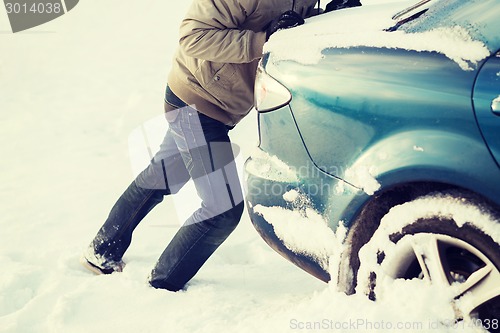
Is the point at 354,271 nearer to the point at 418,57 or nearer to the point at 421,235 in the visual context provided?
the point at 421,235

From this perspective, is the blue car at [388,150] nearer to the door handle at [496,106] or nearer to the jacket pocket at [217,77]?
the door handle at [496,106]

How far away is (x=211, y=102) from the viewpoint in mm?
2633

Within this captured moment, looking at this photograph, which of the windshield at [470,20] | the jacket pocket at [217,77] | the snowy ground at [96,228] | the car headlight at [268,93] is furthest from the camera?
the jacket pocket at [217,77]

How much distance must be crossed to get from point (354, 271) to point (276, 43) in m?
0.94

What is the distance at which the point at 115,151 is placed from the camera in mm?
4949

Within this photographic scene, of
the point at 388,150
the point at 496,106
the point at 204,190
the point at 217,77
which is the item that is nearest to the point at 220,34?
the point at 217,77

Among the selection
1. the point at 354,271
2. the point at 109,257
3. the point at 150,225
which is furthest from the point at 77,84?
the point at 354,271

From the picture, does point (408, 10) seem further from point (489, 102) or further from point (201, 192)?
point (201, 192)

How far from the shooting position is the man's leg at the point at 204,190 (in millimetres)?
2619

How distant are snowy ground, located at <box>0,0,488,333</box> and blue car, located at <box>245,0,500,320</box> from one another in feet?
0.55

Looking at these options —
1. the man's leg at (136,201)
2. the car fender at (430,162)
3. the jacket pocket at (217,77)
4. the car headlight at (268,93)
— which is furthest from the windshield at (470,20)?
the man's leg at (136,201)

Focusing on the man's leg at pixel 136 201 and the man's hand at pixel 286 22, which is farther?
the man's leg at pixel 136 201

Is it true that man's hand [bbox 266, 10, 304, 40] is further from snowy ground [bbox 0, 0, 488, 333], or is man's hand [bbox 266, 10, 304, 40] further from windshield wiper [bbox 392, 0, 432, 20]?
snowy ground [bbox 0, 0, 488, 333]

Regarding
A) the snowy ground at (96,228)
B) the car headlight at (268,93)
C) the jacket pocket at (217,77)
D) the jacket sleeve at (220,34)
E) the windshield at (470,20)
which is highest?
the windshield at (470,20)
